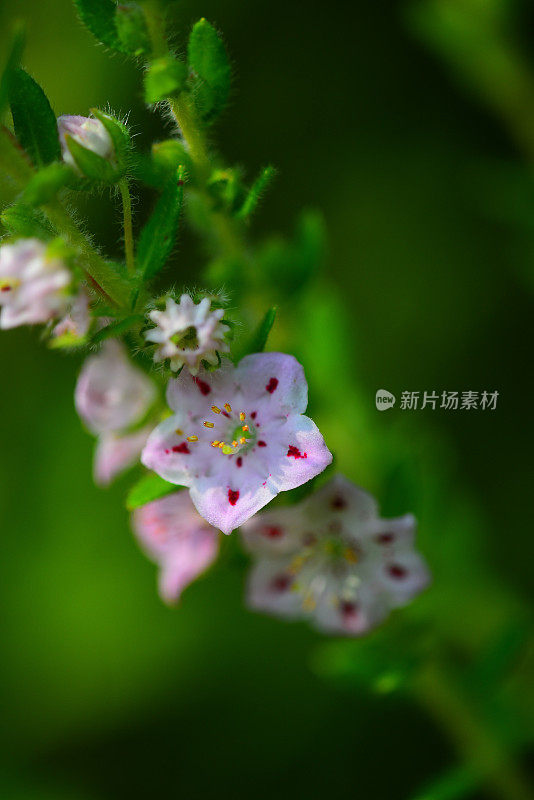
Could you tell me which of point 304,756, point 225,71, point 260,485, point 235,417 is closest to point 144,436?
point 235,417

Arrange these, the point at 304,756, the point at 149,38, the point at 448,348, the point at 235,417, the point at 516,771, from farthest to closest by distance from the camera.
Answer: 1. the point at 448,348
2. the point at 304,756
3. the point at 516,771
4. the point at 235,417
5. the point at 149,38

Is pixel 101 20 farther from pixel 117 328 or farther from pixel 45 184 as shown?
pixel 117 328

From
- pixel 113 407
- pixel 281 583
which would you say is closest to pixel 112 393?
pixel 113 407

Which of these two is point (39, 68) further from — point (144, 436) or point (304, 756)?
point (304, 756)

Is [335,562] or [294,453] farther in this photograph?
[335,562]

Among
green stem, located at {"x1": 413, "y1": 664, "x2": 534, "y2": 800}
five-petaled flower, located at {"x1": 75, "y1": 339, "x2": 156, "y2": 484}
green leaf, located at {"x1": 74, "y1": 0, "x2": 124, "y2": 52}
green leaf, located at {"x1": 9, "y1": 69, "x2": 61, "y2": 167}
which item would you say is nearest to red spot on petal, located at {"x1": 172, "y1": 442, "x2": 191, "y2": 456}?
five-petaled flower, located at {"x1": 75, "y1": 339, "x2": 156, "y2": 484}

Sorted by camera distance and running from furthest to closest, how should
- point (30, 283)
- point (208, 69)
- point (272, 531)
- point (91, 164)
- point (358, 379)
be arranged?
point (358, 379) → point (272, 531) → point (208, 69) → point (91, 164) → point (30, 283)

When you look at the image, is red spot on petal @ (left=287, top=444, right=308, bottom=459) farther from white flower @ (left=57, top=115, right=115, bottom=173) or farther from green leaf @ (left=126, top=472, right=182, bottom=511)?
white flower @ (left=57, top=115, right=115, bottom=173)
